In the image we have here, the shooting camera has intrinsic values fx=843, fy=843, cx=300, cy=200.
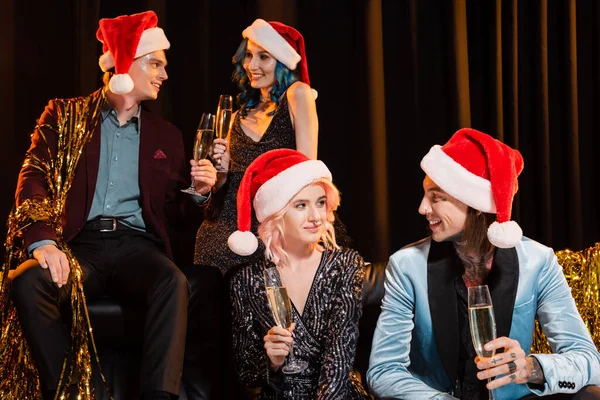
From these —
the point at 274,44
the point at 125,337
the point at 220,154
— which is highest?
the point at 274,44

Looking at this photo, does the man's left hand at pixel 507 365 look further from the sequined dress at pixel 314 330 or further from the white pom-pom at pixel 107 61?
the white pom-pom at pixel 107 61

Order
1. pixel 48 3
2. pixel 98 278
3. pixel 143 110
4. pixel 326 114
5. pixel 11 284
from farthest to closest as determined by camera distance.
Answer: pixel 326 114, pixel 48 3, pixel 143 110, pixel 98 278, pixel 11 284

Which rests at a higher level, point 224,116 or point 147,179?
point 224,116

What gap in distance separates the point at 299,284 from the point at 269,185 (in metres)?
0.37

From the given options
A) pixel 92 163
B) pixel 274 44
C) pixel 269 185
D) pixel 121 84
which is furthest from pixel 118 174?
pixel 274 44

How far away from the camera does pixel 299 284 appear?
9.79ft

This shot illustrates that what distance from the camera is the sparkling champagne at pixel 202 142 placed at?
10.8ft

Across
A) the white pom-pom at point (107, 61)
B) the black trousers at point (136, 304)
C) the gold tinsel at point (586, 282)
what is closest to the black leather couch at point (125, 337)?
the black trousers at point (136, 304)

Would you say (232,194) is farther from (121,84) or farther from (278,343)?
(278,343)

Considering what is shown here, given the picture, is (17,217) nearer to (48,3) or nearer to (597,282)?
(48,3)

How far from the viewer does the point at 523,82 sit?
15.8ft

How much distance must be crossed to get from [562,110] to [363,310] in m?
2.35

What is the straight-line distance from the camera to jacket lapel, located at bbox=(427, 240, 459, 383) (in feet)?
8.73

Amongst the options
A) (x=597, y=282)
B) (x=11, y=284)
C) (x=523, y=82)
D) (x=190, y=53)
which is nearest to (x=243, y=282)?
(x=11, y=284)
